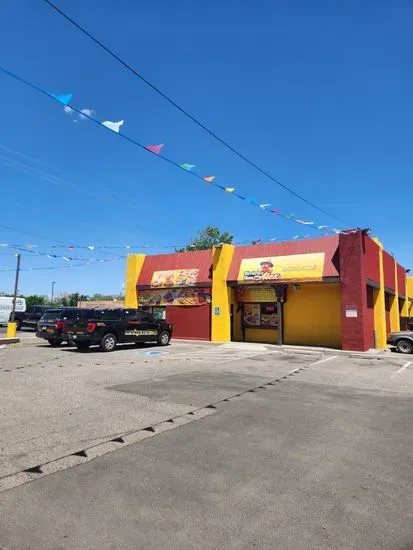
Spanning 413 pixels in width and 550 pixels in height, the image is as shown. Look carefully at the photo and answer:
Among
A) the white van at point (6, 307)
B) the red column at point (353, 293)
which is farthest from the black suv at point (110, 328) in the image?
the white van at point (6, 307)

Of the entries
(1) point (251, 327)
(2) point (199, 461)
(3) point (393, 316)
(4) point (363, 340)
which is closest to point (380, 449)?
(2) point (199, 461)

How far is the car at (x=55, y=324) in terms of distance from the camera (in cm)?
1903

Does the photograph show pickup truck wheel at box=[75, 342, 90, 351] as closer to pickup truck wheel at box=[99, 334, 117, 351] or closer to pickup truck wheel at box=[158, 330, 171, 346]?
pickup truck wheel at box=[99, 334, 117, 351]

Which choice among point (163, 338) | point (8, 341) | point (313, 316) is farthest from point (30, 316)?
point (313, 316)

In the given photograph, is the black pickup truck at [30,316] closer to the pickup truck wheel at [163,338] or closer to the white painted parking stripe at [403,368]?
the pickup truck wheel at [163,338]

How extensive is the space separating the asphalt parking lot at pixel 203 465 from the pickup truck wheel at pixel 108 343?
7.38 metres

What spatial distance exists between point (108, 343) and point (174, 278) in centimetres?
945

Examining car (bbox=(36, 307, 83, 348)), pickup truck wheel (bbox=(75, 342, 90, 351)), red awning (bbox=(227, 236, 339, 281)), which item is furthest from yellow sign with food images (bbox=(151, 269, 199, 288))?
pickup truck wheel (bbox=(75, 342, 90, 351))

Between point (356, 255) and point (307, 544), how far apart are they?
18.3 metres

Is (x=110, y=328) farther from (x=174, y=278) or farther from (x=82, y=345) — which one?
(x=174, y=278)

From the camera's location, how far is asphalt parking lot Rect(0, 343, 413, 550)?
3.51 metres

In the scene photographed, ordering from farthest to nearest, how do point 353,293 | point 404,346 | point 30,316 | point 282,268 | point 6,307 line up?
point 6,307
point 30,316
point 282,268
point 404,346
point 353,293

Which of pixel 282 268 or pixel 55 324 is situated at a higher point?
pixel 282 268

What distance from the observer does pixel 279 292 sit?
2302 centimetres
